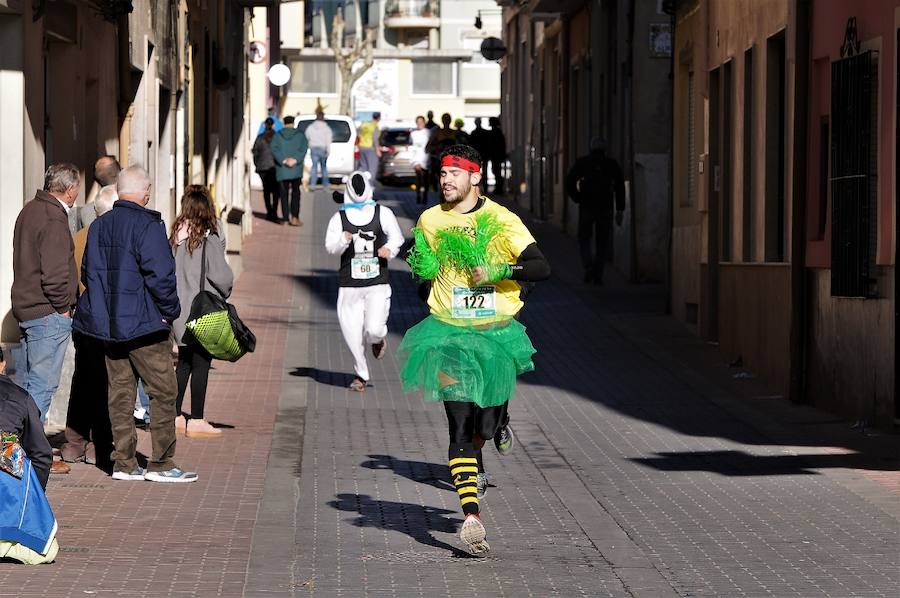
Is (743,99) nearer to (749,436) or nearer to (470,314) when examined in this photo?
(749,436)

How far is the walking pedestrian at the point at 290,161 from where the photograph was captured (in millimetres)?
33969

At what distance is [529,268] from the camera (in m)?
9.02

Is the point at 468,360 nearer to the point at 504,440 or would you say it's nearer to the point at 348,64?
the point at 504,440

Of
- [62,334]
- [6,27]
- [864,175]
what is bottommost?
[62,334]

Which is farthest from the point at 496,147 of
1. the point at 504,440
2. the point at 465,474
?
the point at 465,474

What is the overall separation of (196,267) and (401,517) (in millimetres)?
3704

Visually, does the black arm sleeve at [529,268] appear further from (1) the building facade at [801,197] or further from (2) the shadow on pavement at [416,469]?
(1) the building facade at [801,197]

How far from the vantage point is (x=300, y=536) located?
918 cm

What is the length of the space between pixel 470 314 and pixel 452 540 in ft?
3.62

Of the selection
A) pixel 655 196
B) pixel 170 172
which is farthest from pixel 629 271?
pixel 170 172

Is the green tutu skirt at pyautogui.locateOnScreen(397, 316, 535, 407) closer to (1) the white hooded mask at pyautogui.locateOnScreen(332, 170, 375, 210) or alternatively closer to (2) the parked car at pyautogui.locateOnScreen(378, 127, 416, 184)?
(1) the white hooded mask at pyautogui.locateOnScreen(332, 170, 375, 210)

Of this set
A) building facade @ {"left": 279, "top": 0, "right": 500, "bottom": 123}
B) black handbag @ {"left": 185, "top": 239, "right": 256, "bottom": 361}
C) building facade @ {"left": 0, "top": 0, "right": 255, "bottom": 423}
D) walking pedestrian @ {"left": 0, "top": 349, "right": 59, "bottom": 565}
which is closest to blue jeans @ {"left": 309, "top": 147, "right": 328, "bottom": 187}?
building facade @ {"left": 0, "top": 0, "right": 255, "bottom": 423}

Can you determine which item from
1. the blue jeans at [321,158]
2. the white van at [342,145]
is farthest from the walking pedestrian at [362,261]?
the white van at [342,145]

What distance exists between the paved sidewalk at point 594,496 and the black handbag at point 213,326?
746mm
